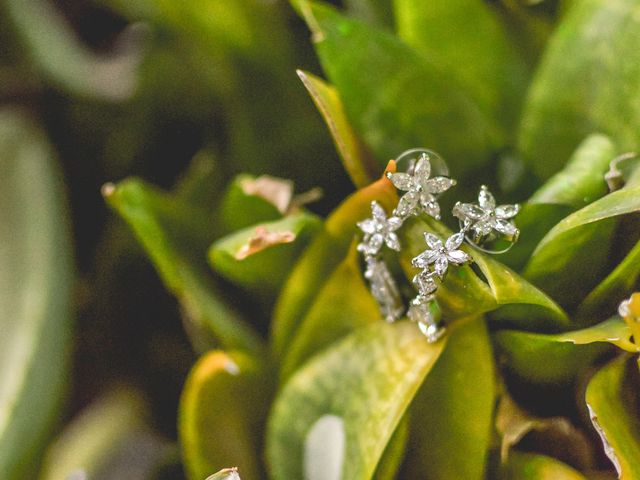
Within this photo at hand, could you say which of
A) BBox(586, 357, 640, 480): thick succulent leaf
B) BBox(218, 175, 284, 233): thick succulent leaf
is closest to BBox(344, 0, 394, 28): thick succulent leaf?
BBox(218, 175, 284, 233): thick succulent leaf

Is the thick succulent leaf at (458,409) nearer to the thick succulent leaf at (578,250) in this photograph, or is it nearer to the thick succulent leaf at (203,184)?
the thick succulent leaf at (578,250)

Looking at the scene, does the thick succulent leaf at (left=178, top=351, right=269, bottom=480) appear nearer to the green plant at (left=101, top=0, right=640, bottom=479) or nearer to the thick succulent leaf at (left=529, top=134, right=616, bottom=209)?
the green plant at (left=101, top=0, right=640, bottom=479)

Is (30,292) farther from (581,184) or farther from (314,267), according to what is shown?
(581,184)

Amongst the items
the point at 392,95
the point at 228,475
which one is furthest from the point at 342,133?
the point at 228,475

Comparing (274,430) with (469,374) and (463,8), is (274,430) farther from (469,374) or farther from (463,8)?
(463,8)

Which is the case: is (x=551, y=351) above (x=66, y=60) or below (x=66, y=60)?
below
